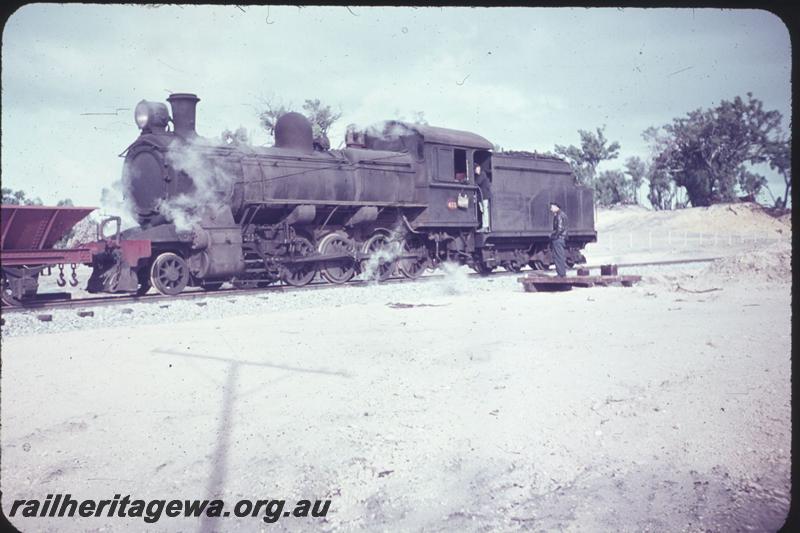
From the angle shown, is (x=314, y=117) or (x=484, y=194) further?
(x=314, y=117)

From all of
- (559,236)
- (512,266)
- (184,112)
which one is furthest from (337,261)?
(512,266)

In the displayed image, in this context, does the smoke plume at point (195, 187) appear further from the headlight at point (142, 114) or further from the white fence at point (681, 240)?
the white fence at point (681, 240)

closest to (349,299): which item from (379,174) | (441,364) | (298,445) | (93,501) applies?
(379,174)

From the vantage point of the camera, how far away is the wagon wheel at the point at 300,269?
13.7 m

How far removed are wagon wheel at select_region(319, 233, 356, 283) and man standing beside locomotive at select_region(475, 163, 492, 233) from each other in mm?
4096

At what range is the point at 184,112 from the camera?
12.6m

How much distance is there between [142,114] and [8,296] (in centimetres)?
441

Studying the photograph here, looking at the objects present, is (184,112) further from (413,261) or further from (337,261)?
(413,261)

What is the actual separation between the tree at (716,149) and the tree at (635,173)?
15892 millimetres

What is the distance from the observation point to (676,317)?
8445mm

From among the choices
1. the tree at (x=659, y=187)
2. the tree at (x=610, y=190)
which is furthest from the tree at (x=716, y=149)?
the tree at (x=610, y=190)

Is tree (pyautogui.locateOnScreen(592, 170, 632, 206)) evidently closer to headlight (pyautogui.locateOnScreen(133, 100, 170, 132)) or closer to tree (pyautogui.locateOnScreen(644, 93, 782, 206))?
tree (pyautogui.locateOnScreen(644, 93, 782, 206))

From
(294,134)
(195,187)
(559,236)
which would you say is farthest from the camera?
(559,236)

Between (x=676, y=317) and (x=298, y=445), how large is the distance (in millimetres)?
6205
